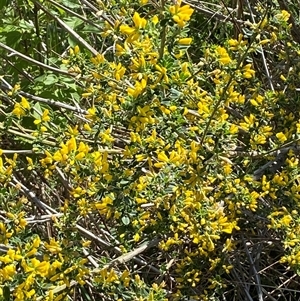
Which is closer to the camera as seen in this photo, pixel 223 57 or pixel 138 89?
pixel 138 89

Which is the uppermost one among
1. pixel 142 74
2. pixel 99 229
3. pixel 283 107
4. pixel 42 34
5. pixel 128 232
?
pixel 142 74

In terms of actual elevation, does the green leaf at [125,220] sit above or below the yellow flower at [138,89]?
below

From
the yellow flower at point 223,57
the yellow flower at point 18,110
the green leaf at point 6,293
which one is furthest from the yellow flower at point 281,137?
the green leaf at point 6,293

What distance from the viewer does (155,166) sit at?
1.68 meters

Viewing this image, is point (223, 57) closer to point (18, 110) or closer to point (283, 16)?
point (283, 16)

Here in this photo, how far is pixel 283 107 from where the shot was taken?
80.1 inches

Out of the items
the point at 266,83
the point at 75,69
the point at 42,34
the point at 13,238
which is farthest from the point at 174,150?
the point at 42,34

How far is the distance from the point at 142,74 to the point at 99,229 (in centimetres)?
77

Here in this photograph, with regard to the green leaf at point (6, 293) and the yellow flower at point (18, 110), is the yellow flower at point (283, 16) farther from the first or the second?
the green leaf at point (6, 293)

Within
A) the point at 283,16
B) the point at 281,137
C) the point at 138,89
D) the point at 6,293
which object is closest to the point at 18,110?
the point at 138,89

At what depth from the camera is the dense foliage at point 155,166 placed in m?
1.57

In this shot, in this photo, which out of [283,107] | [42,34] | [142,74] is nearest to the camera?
[142,74]

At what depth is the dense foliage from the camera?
5.16 ft

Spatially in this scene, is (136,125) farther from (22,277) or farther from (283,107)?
(283,107)
